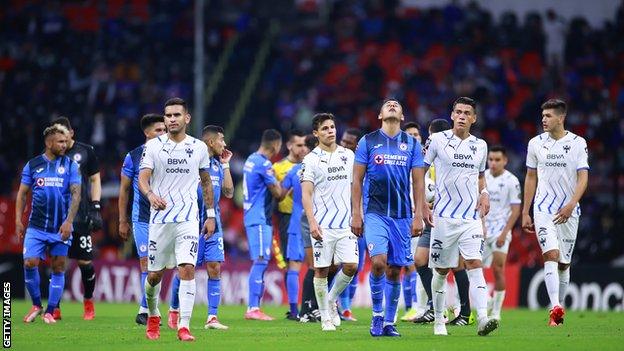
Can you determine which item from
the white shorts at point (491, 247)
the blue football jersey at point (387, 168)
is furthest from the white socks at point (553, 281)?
the blue football jersey at point (387, 168)

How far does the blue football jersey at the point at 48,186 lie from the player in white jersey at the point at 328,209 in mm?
4110

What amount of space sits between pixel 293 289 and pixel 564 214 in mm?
4832

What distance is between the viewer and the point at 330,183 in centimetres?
1628

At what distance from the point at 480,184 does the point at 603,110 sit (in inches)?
728

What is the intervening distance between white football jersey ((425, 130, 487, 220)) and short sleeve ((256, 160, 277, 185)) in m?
4.59

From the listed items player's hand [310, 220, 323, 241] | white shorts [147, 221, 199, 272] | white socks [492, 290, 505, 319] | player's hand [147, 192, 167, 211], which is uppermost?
player's hand [147, 192, 167, 211]

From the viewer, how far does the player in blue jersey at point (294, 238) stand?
19.3 m

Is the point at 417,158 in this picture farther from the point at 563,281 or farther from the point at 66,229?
the point at 66,229

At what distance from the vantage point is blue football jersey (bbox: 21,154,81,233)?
18219 mm

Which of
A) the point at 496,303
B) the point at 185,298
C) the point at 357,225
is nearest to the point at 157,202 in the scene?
the point at 185,298

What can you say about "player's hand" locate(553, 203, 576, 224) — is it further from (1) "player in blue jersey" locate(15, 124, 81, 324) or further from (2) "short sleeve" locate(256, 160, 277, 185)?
(1) "player in blue jersey" locate(15, 124, 81, 324)

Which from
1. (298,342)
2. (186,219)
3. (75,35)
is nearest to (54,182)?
(186,219)

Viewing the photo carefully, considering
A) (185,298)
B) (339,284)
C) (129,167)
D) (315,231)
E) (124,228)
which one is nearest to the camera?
(185,298)

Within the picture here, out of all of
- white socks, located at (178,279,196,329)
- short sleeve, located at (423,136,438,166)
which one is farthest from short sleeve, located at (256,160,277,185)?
white socks, located at (178,279,196,329)
